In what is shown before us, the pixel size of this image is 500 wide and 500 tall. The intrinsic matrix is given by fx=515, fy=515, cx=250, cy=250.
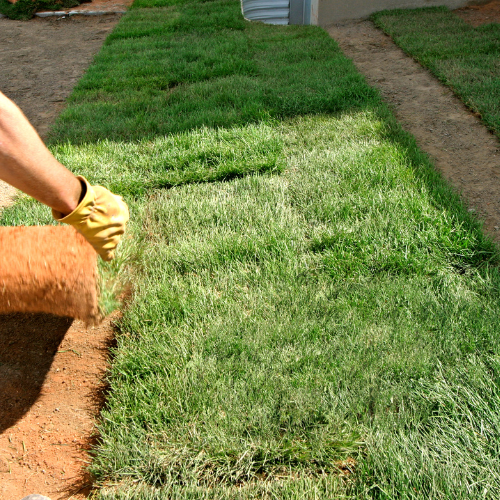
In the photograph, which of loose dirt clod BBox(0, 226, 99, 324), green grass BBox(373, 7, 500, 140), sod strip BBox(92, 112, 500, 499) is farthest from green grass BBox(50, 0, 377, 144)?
loose dirt clod BBox(0, 226, 99, 324)

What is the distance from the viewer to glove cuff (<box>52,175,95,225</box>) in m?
2.21

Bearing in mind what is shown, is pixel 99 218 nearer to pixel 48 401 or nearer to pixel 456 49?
pixel 48 401

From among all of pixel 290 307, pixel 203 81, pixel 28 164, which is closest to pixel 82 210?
pixel 28 164

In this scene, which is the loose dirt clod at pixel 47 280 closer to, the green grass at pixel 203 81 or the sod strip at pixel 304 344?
the sod strip at pixel 304 344

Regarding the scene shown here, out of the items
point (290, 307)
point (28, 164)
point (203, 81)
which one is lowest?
point (290, 307)

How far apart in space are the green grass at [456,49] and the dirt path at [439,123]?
98mm

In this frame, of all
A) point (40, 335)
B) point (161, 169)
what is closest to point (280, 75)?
point (161, 169)

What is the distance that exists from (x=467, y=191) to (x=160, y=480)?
2.76 meters

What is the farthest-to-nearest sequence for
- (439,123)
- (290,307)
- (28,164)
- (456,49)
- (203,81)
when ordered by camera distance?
(456,49)
(203,81)
(439,123)
(290,307)
(28,164)

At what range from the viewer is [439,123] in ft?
15.0

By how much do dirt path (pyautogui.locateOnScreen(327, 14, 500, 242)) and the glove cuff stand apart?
2317 millimetres

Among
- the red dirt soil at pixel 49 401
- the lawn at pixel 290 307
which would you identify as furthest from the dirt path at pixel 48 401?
the lawn at pixel 290 307

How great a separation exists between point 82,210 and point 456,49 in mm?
5420

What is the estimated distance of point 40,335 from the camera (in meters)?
2.70
